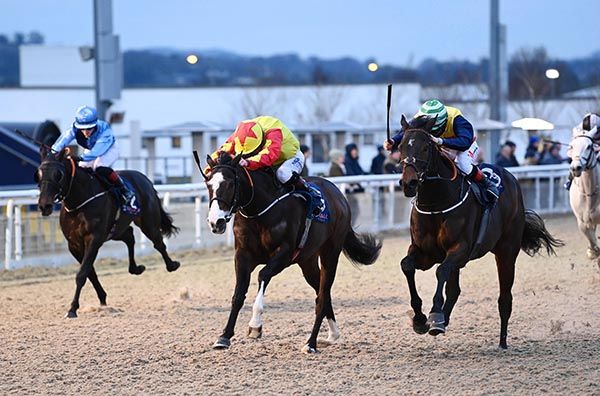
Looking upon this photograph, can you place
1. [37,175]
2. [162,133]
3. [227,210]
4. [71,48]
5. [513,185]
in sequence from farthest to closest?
[71,48] → [162,133] → [37,175] → [513,185] → [227,210]

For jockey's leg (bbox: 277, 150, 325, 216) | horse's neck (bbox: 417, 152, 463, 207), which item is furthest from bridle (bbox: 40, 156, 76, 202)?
horse's neck (bbox: 417, 152, 463, 207)

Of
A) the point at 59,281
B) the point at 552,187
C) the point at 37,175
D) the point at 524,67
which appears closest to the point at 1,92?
the point at 524,67

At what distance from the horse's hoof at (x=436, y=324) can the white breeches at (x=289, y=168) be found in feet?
4.94

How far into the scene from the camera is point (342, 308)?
35.1 feet

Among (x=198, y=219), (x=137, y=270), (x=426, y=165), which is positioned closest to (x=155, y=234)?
(x=137, y=270)

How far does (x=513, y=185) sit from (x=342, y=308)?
246 cm

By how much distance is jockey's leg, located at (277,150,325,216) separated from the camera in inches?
327

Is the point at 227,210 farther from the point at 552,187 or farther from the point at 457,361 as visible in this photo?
the point at 552,187

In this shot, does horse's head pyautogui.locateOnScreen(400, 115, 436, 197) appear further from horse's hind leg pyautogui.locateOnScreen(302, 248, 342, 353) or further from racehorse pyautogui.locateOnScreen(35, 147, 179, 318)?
racehorse pyautogui.locateOnScreen(35, 147, 179, 318)

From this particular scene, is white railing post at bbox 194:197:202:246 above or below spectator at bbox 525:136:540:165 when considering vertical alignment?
below

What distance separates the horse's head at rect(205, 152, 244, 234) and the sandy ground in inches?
38.3

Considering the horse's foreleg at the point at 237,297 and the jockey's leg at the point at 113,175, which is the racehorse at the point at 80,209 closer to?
the jockey's leg at the point at 113,175

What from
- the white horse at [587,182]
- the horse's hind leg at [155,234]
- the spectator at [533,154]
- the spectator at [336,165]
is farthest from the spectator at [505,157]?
the horse's hind leg at [155,234]

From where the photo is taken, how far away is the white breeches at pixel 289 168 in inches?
327
